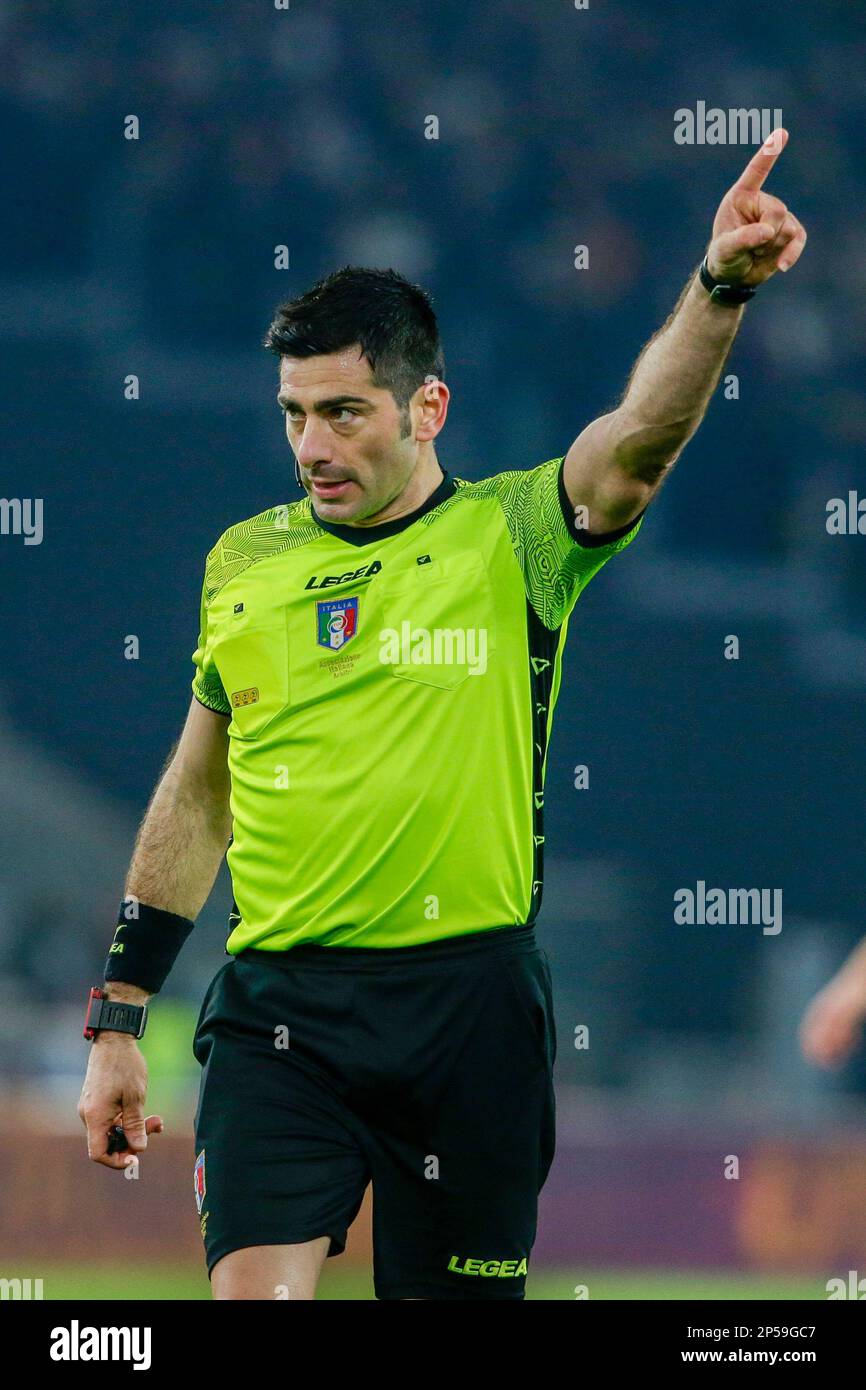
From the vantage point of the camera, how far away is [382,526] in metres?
3.50

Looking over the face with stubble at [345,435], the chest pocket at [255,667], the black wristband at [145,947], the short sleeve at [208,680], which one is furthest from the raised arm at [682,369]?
the black wristband at [145,947]

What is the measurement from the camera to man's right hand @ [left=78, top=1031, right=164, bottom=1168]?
3.41 m

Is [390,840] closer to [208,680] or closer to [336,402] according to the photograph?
[208,680]

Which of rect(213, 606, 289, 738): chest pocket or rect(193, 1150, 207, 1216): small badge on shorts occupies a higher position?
rect(213, 606, 289, 738): chest pocket

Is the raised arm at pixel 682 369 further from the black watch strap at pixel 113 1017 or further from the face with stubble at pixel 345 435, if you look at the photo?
the black watch strap at pixel 113 1017

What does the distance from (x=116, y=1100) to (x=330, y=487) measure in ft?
3.99

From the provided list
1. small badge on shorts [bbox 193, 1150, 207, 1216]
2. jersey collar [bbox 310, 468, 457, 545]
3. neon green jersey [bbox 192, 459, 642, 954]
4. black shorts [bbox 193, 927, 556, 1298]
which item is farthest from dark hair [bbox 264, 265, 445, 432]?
small badge on shorts [bbox 193, 1150, 207, 1216]

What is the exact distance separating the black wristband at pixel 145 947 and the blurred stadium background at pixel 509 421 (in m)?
5.60

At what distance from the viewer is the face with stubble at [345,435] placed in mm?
3420

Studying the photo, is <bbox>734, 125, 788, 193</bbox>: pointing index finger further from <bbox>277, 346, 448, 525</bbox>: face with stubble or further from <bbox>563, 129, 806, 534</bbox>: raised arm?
<bbox>277, 346, 448, 525</bbox>: face with stubble

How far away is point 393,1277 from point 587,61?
10.8 metres

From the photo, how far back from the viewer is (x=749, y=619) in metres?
11.5

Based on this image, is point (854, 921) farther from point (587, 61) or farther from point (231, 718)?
point (231, 718)

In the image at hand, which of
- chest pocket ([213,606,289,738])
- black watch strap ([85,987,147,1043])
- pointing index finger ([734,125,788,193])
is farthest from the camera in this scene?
black watch strap ([85,987,147,1043])
